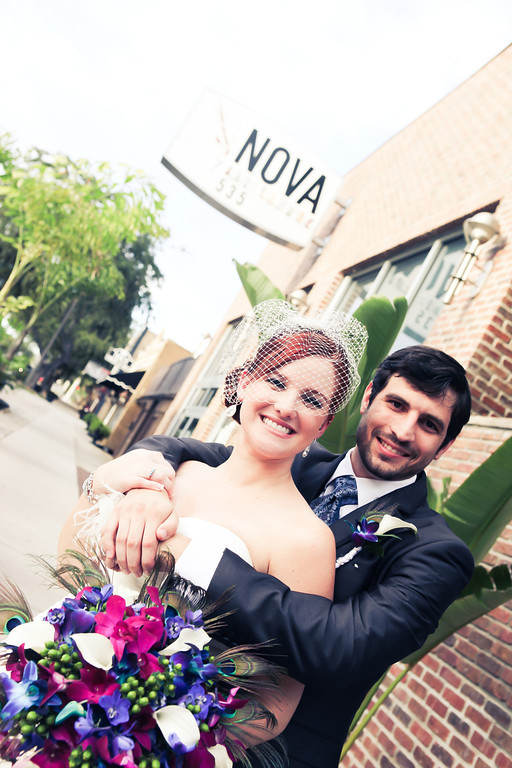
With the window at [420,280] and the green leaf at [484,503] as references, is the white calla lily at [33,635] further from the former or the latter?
the window at [420,280]

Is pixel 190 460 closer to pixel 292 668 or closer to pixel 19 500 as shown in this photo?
pixel 292 668

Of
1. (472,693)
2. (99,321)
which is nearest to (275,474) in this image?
(472,693)

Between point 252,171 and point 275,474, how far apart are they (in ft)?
18.0

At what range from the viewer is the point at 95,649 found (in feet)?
3.67

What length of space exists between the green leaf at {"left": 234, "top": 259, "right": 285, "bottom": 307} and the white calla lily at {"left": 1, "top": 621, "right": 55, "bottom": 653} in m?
2.93

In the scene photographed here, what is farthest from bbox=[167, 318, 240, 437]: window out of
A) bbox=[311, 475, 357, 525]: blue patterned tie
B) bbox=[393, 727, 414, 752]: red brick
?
bbox=[311, 475, 357, 525]: blue patterned tie

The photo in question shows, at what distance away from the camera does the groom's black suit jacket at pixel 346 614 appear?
129 cm

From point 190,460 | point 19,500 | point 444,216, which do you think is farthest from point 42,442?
point 190,460

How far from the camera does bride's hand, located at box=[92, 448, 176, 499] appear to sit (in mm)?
1502

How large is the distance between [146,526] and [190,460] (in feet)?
2.19

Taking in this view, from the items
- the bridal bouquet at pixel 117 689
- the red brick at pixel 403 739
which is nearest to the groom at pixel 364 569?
the bridal bouquet at pixel 117 689

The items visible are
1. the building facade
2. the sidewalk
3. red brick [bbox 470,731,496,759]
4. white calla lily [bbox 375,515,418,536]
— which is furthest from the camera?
the sidewalk

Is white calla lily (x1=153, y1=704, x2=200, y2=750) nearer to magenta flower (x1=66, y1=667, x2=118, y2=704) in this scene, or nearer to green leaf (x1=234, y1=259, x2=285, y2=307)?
magenta flower (x1=66, y1=667, x2=118, y2=704)

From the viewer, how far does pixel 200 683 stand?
119 cm
